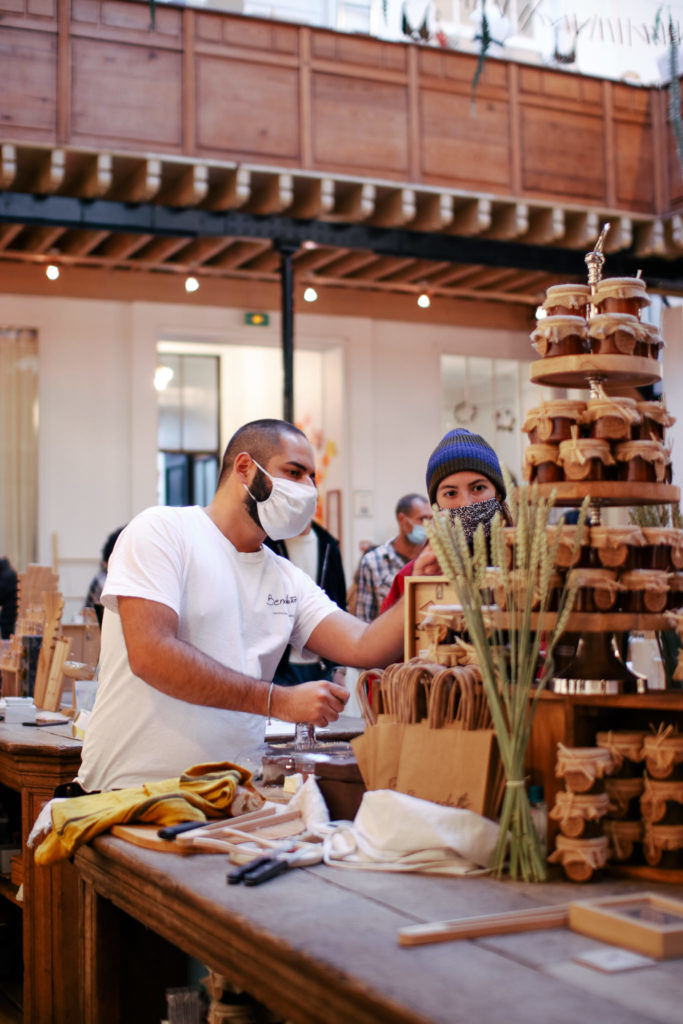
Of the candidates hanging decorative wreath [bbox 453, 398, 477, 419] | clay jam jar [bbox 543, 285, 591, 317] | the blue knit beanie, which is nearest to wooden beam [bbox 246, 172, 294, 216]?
hanging decorative wreath [bbox 453, 398, 477, 419]

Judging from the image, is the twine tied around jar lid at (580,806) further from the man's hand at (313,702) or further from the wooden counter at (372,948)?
the man's hand at (313,702)

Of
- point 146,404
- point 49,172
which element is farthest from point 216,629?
point 146,404

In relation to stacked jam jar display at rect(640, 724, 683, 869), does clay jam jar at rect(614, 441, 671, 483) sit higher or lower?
higher

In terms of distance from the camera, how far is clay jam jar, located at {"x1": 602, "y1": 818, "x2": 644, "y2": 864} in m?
1.70

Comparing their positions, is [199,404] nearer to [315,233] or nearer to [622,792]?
[315,233]

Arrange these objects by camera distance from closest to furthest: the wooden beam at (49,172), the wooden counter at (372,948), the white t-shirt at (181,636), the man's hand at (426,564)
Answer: the wooden counter at (372,948) → the white t-shirt at (181,636) → the man's hand at (426,564) → the wooden beam at (49,172)

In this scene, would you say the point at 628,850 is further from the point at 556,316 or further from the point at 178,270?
the point at 178,270

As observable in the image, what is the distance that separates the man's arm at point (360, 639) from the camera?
284 centimetres

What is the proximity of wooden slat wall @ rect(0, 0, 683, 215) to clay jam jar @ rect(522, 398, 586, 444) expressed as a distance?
7.02 metres

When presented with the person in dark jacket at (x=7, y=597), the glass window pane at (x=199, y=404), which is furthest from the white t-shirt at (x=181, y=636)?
the glass window pane at (x=199, y=404)

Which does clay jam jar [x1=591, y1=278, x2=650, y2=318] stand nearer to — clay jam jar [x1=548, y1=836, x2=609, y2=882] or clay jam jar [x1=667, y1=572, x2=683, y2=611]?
clay jam jar [x1=667, y1=572, x2=683, y2=611]

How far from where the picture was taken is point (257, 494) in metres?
2.79

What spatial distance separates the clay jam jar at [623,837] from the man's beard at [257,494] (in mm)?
1295

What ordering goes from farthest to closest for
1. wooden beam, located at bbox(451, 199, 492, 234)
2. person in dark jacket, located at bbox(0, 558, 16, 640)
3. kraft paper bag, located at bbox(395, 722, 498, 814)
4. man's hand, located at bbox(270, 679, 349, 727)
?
wooden beam, located at bbox(451, 199, 492, 234), person in dark jacket, located at bbox(0, 558, 16, 640), man's hand, located at bbox(270, 679, 349, 727), kraft paper bag, located at bbox(395, 722, 498, 814)
